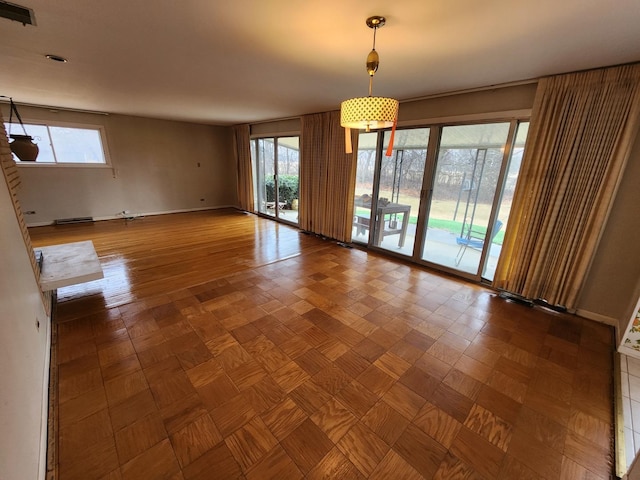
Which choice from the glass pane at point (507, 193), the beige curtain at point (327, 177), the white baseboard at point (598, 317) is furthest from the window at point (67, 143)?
the white baseboard at point (598, 317)

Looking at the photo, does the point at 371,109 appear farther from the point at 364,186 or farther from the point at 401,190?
the point at 364,186

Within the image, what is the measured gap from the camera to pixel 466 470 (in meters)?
1.28

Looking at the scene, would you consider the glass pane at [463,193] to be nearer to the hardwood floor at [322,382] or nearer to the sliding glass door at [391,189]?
the sliding glass door at [391,189]

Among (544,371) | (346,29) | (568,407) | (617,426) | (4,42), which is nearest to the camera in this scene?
(617,426)

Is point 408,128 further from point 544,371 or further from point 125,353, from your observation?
point 125,353

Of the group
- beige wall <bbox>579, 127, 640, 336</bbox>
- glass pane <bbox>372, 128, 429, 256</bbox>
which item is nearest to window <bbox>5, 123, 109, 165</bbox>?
glass pane <bbox>372, 128, 429, 256</bbox>

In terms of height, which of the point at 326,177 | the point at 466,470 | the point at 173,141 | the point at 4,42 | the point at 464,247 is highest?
the point at 4,42

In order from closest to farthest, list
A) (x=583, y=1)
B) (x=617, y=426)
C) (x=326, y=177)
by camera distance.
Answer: (x=583, y=1) < (x=617, y=426) < (x=326, y=177)

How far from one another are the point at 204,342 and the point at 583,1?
10.6 ft

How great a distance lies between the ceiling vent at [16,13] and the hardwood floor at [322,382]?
2256mm

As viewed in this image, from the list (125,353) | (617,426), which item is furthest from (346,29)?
(617,426)

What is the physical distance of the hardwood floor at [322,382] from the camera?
1308 millimetres

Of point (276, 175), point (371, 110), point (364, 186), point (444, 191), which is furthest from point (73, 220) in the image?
point (444, 191)

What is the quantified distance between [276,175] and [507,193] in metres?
4.52
